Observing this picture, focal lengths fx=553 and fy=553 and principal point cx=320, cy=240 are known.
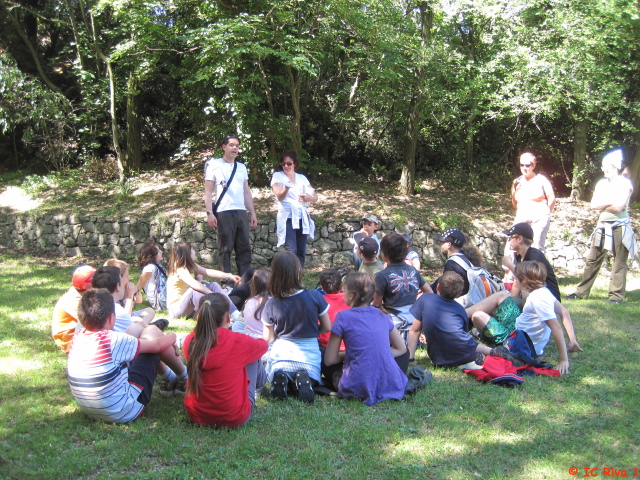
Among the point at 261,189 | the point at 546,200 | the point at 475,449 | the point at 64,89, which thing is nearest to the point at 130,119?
the point at 64,89

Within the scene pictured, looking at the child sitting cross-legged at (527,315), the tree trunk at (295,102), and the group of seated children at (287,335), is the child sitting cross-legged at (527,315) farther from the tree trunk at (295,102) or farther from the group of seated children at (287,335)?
the tree trunk at (295,102)

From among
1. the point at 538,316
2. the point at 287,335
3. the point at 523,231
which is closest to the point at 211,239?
the point at 523,231

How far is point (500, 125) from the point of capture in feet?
38.2

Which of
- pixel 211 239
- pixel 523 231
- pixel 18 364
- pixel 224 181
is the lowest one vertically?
pixel 18 364

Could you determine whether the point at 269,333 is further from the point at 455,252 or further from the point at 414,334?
the point at 455,252

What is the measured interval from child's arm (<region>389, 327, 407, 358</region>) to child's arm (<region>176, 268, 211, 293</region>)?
1.99 m

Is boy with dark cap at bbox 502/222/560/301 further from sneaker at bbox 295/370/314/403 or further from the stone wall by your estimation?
the stone wall

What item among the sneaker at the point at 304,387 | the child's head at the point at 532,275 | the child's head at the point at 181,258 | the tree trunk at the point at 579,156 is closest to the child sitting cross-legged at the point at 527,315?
the child's head at the point at 532,275

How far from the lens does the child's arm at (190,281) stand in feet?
16.7

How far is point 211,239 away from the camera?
891 cm

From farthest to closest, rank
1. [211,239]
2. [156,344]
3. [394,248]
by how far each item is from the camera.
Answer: [211,239], [394,248], [156,344]

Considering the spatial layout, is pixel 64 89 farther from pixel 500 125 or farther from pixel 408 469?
pixel 408 469

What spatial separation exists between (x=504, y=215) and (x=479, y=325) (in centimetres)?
563

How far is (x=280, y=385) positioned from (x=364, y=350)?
615mm
